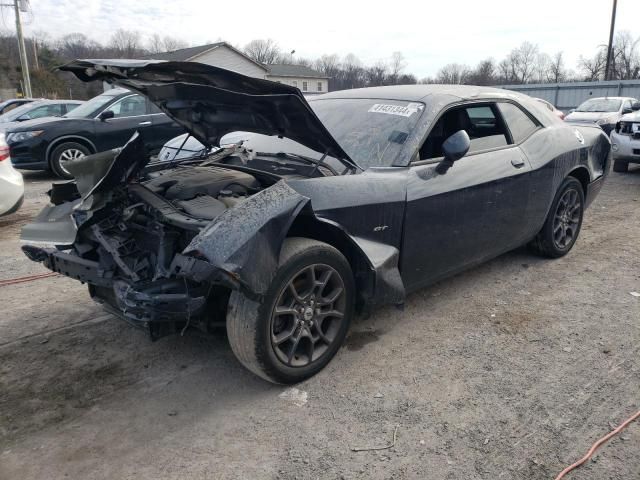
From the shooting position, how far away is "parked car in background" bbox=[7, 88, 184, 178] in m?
9.51

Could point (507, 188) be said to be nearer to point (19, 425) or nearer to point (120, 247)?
point (120, 247)

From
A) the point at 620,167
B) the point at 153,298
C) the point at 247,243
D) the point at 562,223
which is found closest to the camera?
the point at 247,243

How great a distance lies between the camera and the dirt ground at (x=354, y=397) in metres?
2.35

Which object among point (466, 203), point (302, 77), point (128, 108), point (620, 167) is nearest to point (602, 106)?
point (620, 167)

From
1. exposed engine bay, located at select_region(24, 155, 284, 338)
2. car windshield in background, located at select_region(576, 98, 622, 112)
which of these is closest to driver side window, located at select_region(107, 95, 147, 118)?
exposed engine bay, located at select_region(24, 155, 284, 338)

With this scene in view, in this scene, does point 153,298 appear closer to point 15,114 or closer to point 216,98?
point 216,98

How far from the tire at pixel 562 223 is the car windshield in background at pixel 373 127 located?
6.38ft

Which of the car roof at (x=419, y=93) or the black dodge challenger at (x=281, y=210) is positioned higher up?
the car roof at (x=419, y=93)

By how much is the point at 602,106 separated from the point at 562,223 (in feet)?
42.6

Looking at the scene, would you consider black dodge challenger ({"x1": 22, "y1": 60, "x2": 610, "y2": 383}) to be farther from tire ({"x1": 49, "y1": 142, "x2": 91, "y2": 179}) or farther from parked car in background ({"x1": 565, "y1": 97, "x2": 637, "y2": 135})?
parked car in background ({"x1": 565, "y1": 97, "x2": 637, "y2": 135})

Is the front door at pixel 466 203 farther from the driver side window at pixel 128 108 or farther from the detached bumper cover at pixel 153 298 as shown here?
the driver side window at pixel 128 108

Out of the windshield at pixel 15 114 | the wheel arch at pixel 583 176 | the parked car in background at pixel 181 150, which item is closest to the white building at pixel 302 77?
the windshield at pixel 15 114

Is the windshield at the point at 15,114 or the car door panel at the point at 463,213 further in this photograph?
the windshield at the point at 15,114

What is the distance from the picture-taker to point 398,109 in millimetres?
3730
